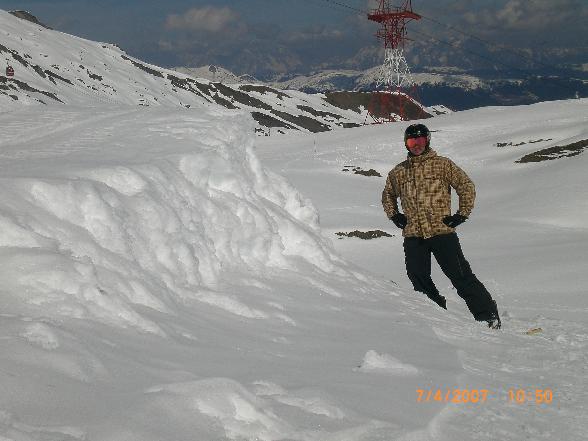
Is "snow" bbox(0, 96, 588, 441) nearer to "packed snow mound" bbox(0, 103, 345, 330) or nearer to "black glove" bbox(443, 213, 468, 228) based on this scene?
"packed snow mound" bbox(0, 103, 345, 330)

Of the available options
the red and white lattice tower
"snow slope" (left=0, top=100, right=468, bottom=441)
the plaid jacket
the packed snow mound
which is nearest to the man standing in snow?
the plaid jacket

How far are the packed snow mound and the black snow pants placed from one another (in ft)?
Result: 3.34

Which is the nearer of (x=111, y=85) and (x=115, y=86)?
(x=111, y=85)

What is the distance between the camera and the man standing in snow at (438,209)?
574 centimetres

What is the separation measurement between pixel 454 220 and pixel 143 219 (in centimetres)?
328

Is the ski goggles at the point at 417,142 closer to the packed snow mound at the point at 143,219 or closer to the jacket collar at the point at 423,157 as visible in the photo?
the jacket collar at the point at 423,157

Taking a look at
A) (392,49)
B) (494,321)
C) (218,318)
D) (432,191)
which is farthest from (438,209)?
(392,49)

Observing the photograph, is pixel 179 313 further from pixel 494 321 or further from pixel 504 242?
pixel 504 242

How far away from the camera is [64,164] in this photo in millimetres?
5047

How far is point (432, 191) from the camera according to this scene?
5.87 meters

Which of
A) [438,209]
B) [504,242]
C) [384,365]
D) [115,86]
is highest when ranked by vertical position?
[115,86]

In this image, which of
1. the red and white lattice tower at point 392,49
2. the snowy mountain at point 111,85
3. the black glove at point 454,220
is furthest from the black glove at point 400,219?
the snowy mountain at point 111,85

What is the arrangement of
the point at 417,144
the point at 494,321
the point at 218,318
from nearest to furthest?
the point at 218,318
the point at 494,321
the point at 417,144

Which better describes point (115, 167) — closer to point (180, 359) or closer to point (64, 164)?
point (64, 164)
